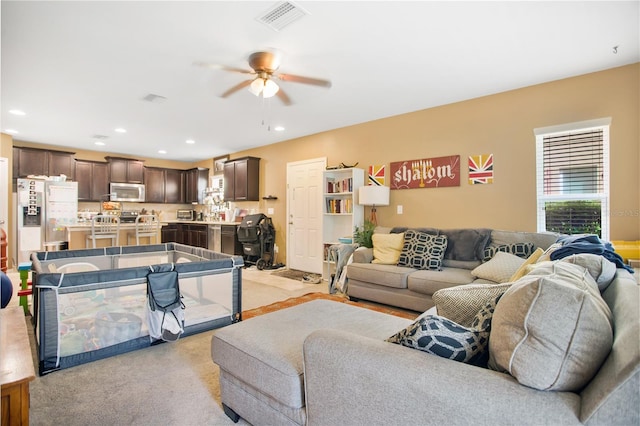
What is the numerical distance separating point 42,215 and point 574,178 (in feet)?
27.3

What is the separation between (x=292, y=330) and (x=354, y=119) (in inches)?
153

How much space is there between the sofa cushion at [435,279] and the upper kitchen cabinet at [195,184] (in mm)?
6560

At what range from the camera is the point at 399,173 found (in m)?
4.67

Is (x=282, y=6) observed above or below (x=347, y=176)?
above

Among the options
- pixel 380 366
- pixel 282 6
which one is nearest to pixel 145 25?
pixel 282 6

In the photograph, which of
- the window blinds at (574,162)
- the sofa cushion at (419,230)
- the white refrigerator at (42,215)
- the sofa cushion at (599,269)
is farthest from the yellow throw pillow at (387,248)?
the white refrigerator at (42,215)

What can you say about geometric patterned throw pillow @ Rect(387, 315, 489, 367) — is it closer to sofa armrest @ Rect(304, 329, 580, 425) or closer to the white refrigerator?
sofa armrest @ Rect(304, 329, 580, 425)

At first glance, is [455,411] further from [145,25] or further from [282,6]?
[145,25]

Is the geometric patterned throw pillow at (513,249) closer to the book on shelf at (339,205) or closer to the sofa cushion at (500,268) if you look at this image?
the sofa cushion at (500,268)

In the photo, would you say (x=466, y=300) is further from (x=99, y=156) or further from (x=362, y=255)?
(x=99, y=156)

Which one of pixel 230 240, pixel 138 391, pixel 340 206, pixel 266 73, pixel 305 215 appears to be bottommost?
pixel 138 391

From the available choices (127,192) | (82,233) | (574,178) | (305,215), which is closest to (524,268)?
(574,178)

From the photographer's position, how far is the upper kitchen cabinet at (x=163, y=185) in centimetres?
812

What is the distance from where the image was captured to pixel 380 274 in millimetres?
3613
